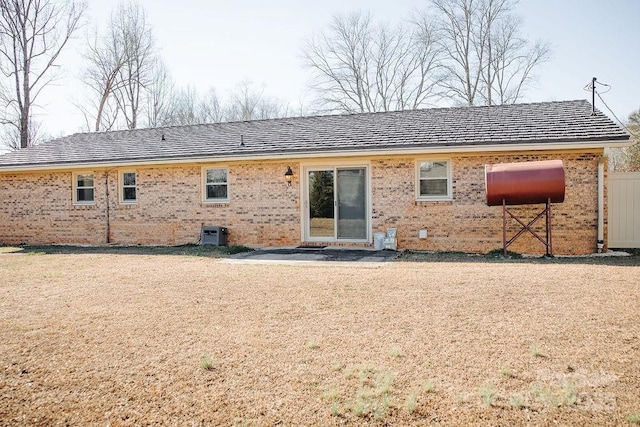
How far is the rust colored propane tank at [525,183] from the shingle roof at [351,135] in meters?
1.05

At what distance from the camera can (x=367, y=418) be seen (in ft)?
9.68

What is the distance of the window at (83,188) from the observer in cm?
1499

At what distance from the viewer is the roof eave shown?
10367 mm

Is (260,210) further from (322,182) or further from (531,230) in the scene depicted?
(531,230)

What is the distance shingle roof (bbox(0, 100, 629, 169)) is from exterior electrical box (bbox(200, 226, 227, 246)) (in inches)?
86.2

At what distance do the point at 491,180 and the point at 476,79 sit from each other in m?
21.3

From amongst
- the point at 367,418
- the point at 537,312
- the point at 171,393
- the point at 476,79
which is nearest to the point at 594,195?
the point at 537,312

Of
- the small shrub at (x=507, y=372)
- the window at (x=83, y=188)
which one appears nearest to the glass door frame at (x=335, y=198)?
the window at (x=83, y=188)

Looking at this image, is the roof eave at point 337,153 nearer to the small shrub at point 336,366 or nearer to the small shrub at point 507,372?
the small shrub at point 507,372

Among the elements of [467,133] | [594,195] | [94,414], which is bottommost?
[94,414]

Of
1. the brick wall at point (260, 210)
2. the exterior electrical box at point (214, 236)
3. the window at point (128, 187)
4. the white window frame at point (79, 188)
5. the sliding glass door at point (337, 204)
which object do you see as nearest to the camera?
the brick wall at point (260, 210)

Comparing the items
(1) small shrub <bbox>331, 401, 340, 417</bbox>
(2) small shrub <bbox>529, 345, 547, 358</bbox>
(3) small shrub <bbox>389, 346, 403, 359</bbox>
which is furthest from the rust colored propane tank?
(1) small shrub <bbox>331, 401, 340, 417</bbox>

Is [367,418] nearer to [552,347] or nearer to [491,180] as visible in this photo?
[552,347]

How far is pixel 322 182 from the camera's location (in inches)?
503
